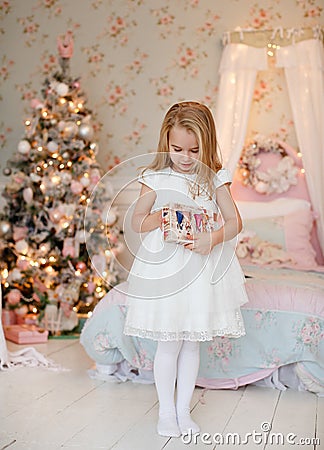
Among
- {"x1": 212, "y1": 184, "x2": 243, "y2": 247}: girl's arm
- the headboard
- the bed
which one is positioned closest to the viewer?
{"x1": 212, "y1": 184, "x2": 243, "y2": 247}: girl's arm

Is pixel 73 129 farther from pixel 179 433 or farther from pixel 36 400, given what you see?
pixel 179 433

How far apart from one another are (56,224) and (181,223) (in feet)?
6.97

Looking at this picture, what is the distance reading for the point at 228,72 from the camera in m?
4.44

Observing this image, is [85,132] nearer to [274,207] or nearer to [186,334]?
[274,207]

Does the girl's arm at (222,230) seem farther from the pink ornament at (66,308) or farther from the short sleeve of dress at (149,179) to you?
the pink ornament at (66,308)

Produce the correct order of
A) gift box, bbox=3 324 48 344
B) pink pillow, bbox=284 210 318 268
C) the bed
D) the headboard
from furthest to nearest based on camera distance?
the headboard → pink pillow, bbox=284 210 318 268 → gift box, bbox=3 324 48 344 → the bed

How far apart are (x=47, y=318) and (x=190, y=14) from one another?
7.27ft

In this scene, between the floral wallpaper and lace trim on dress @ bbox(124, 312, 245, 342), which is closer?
lace trim on dress @ bbox(124, 312, 245, 342)

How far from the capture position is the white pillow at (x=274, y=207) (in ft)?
14.3

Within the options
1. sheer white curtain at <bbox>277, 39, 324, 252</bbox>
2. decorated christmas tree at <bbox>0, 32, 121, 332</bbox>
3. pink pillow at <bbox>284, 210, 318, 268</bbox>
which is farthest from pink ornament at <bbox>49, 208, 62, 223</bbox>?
sheer white curtain at <bbox>277, 39, 324, 252</bbox>

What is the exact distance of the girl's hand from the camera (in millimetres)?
2338

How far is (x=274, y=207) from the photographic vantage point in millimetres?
4402

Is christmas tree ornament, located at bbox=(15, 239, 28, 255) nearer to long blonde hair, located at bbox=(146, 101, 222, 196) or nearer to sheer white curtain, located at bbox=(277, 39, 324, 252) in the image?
sheer white curtain, located at bbox=(277, 39, 324, 252)

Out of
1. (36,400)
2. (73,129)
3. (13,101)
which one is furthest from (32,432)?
(13,101)
